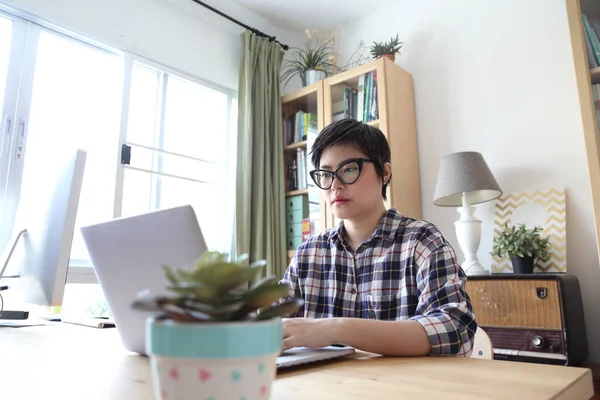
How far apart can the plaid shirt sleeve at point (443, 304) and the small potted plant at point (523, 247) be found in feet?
3.85

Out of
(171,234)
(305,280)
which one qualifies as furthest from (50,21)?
(171,234)

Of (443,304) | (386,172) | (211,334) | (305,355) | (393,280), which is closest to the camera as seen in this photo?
(211,334)

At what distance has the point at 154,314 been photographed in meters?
0.29

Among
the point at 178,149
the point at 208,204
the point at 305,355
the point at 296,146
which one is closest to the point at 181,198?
the point at 208,204

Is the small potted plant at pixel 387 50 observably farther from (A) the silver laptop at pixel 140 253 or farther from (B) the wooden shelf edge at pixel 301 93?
Answer: (A) the silver laptop at pixel 140 253

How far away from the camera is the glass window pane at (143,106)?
2.61 m

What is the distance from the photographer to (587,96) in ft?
5.92

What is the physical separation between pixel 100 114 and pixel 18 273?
4.76 feet

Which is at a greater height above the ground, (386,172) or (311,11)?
(311,11)

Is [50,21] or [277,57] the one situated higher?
[277,57]

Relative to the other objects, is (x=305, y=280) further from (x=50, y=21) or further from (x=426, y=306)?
(x=50, y=21)

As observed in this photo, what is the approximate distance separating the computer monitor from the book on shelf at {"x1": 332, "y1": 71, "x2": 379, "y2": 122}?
190 centimetres

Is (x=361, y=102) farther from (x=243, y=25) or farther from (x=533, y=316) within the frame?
(x=533, y=316)

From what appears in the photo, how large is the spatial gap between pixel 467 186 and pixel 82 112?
2.08 m
